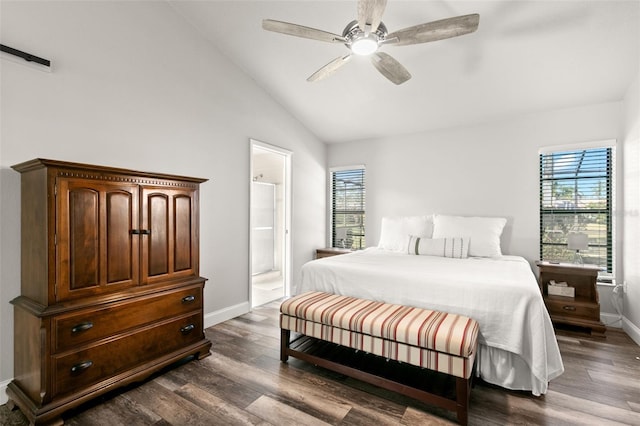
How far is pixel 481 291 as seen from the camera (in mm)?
2180

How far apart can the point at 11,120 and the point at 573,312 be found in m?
5.22

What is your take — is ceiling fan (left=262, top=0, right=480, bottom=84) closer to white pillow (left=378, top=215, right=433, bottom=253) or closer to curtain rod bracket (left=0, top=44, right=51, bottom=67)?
curtain rod bracket (left=0, top=44, right=51, bottom=67)

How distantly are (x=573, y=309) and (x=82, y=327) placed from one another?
4.44 metres

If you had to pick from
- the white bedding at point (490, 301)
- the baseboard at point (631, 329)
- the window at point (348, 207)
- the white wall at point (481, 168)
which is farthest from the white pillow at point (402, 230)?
the baseboard at point (631, 329)

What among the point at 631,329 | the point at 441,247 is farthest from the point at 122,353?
the point at 631,329

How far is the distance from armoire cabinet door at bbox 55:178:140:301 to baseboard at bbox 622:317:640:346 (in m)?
4.51

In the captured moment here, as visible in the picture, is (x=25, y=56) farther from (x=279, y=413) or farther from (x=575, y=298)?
(x=575, y=298)

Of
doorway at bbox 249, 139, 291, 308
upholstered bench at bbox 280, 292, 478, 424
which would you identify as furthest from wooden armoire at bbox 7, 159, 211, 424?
doorway at bbox 249, 139, 291, 308

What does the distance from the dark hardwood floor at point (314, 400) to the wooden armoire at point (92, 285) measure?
0.15 metres

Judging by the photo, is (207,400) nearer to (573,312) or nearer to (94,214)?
(94,214)

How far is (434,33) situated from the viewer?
2.02 metres

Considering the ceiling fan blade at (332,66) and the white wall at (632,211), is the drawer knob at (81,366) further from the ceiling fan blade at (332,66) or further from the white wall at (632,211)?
the white wall at (632,211)

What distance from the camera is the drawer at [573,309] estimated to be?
10.3 ft

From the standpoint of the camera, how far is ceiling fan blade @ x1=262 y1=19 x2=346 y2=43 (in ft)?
6.71
